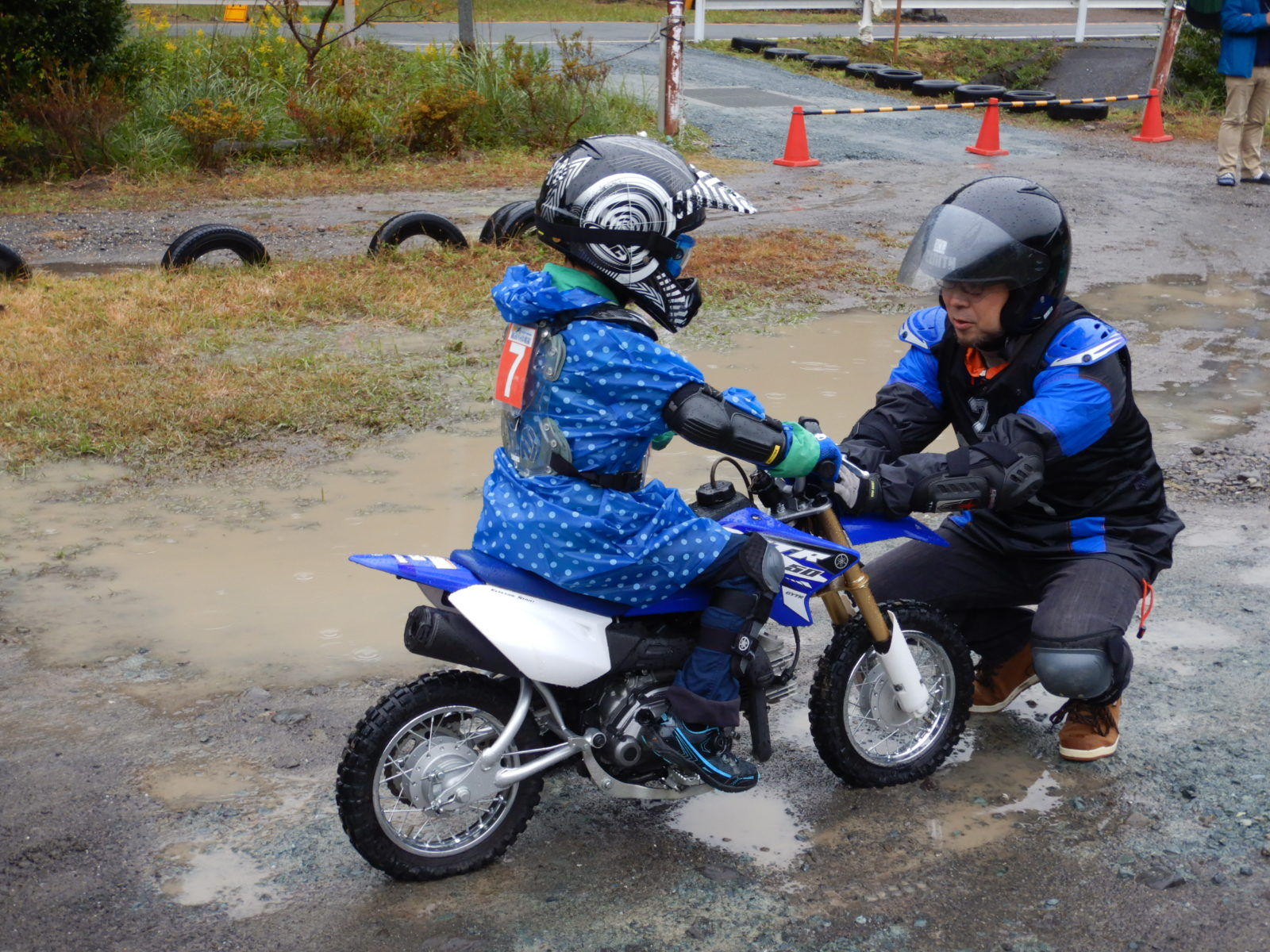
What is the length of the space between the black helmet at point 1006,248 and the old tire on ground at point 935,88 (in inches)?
656

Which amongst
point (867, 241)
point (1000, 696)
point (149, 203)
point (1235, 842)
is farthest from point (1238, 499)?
point (149, 203)

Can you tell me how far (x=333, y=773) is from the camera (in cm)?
381

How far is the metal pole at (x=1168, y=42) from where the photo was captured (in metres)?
17.2

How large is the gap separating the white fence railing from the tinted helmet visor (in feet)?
70.7

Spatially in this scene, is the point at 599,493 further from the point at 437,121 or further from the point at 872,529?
the point at 437,121

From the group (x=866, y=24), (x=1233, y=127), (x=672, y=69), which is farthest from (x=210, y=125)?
(x=866, y=24)

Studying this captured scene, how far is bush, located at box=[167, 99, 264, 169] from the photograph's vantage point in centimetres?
1323

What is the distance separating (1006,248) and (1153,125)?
14.5 metres

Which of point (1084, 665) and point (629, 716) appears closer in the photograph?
point (629, 716)

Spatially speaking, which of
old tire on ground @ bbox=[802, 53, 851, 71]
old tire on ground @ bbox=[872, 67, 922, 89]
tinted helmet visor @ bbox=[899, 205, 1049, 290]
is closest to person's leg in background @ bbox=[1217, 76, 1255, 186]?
old tire on ground @ bbox=[872, 67, 922, 89]

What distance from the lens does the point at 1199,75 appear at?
19.0 meters

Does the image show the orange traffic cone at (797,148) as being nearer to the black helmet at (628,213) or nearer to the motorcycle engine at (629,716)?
the black helmet at (628,213)

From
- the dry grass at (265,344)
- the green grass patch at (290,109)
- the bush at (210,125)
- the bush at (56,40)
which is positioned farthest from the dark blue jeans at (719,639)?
the bush at (56,40)

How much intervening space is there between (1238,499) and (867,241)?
5.49m
